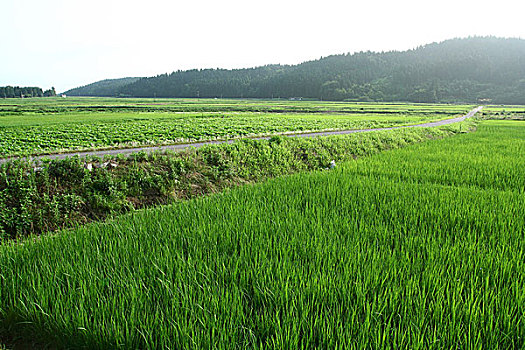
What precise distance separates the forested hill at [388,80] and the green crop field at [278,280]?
4716 inches

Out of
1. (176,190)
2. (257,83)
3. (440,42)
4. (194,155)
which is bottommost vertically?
(176,190)

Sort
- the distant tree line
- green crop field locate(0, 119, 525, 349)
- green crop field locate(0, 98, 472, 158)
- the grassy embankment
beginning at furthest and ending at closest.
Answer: the distant tree line, green crop field locate(0, 98, 472, 158), the grassy embankment, green crop field locate(0, 119, 525, 349)

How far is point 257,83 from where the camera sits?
5394 inches

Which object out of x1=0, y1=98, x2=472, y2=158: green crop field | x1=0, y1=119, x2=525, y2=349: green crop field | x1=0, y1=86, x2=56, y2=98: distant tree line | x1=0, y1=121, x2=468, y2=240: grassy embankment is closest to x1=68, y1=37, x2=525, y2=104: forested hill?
x1=0, y1=86, x2=56, y2=98: distant tree line

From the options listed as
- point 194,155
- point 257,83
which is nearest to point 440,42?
point 257,83

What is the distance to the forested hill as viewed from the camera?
114 meters

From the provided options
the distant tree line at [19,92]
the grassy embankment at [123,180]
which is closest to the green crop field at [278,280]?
the grassy embankment at [123,180]

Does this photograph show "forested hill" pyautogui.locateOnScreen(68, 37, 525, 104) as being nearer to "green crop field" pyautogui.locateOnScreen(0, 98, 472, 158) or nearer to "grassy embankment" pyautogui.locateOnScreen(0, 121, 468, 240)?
"green crop field" pyautogui.locateOnScreen(0, 98, 472, 158)

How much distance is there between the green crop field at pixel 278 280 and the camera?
193cm

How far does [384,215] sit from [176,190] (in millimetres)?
4490

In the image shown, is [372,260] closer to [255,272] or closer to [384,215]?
[255,272]

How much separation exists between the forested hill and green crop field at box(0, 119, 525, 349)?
120 meters

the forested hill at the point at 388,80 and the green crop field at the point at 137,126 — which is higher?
the forested hill at the point at 388,80

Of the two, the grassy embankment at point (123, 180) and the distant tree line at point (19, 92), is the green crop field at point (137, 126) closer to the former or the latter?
the grassy embankment at point (123, 180)
